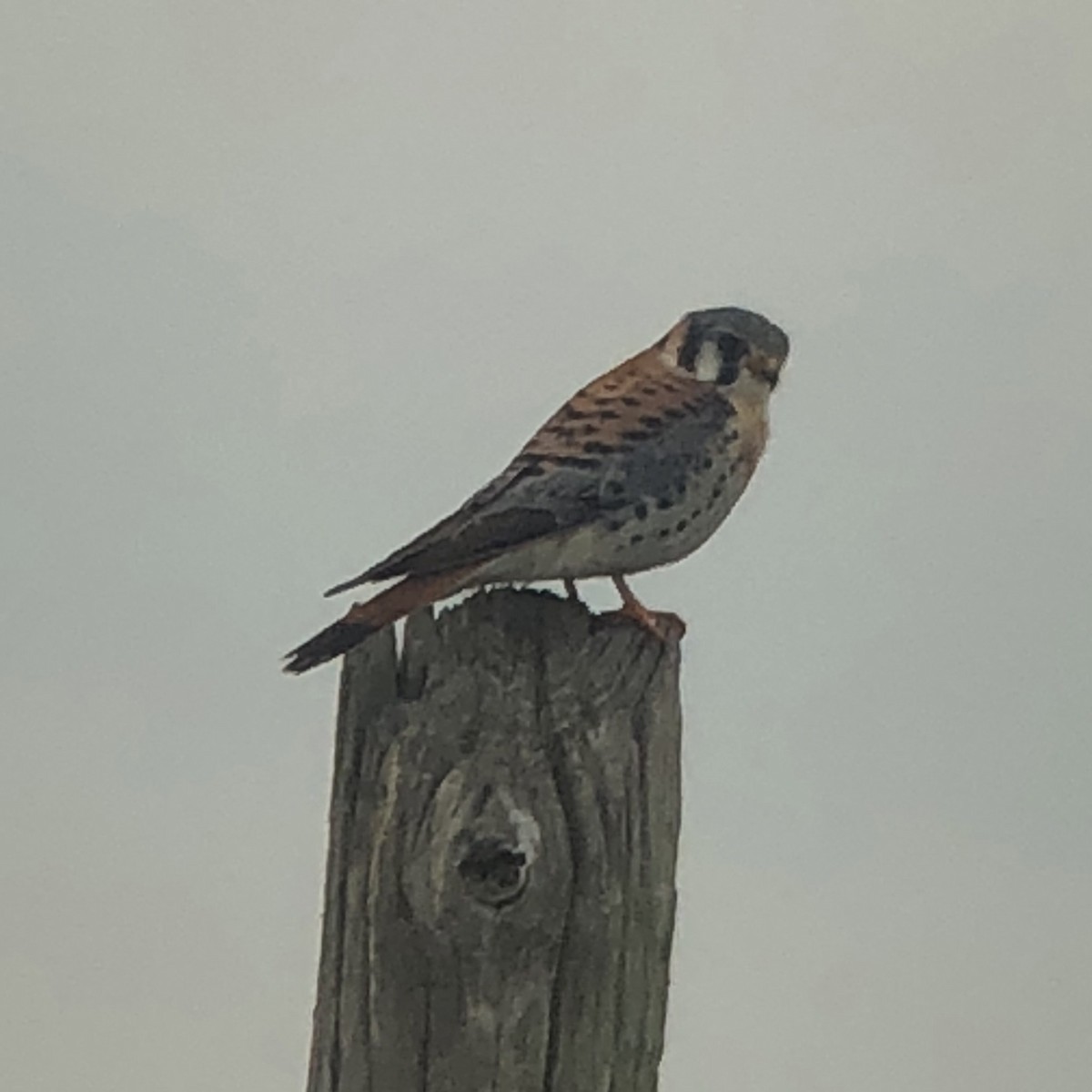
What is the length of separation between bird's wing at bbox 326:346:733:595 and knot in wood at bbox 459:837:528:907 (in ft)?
1.13

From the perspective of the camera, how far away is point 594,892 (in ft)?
3.50

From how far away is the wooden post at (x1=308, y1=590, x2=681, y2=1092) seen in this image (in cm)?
104

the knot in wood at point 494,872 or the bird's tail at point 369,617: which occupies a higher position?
the bird's tail at point 369,617

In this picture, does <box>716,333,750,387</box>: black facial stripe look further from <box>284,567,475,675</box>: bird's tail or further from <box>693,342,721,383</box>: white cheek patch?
<box>284,567,475,675</box>: bird's tail

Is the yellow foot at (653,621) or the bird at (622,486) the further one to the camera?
the bird at (622,486)

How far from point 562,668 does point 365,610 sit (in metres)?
0.19

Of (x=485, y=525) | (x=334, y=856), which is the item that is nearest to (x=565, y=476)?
(x=485, y=525)

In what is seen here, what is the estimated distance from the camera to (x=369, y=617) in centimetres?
124

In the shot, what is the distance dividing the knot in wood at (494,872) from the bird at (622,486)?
243 millimetres

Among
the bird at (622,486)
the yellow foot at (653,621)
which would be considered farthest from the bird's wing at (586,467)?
the yellow foot at (653,621)

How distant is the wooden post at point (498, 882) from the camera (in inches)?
41.0

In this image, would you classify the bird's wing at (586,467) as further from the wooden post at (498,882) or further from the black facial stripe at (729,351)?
the wooden post at (498,882)

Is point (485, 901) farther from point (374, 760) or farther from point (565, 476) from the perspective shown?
point (565, 476)

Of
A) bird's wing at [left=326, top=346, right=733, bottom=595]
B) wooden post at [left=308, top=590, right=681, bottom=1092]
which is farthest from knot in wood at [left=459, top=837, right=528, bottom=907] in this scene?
bird's wing at [left=326, top=346, right=733, bottom=595]
